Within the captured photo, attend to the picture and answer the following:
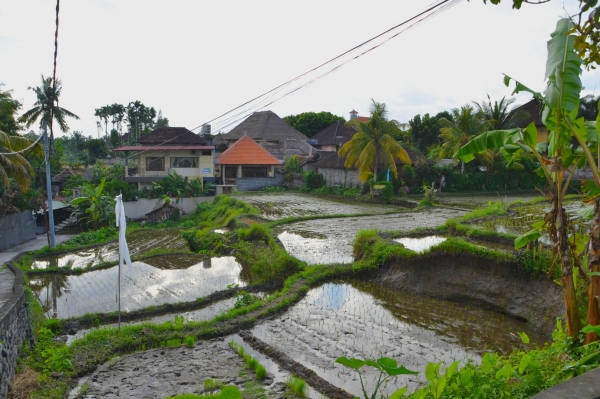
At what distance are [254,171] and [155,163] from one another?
816cm

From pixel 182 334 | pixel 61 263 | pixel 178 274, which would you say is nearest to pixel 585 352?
pixel 182 334

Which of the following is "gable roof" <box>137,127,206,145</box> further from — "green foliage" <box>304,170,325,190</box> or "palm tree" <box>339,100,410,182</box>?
"palm tree" <box>339,100,410,182</box>

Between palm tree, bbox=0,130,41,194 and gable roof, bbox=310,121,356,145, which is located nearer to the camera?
palm tree, bbox=0,130,41,194

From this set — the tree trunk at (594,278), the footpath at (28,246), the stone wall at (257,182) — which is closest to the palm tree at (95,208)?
the footpath at (28,246)

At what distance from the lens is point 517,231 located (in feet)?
48.9

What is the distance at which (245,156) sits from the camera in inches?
1407

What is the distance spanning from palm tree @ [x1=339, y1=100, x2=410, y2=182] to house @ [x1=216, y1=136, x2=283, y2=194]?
9.41 meters

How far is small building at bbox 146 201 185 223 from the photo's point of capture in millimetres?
25719

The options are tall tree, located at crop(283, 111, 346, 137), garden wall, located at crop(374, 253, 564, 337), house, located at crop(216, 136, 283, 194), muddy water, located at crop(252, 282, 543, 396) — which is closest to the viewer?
muddy water, located at crop(252, 282, 543, 396)

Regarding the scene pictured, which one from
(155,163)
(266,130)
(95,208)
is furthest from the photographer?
(266,130)

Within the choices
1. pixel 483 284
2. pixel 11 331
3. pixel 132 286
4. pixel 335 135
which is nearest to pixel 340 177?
pixel 335 135

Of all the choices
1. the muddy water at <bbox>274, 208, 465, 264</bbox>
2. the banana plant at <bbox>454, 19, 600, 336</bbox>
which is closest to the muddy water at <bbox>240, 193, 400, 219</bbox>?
the muddy water at <bbox>274, 208, 465, 264</bbox>

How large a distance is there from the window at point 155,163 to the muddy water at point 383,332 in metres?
22.6

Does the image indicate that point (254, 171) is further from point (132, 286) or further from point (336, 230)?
point (132, 286)
